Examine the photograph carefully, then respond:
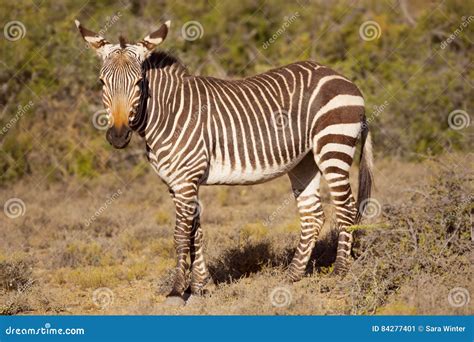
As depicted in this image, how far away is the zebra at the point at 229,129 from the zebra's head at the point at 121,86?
0.01 m

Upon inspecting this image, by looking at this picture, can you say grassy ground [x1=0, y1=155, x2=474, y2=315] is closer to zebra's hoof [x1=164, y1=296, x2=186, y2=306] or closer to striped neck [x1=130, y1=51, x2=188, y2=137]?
zebra's hoof [x1=164, y1=296, x2=186, y2=306]

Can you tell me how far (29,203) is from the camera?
492 inches

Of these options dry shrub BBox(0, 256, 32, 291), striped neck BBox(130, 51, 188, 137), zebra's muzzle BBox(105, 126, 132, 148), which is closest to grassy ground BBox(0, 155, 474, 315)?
dry shrub BBox(0, 256, 32, 291)

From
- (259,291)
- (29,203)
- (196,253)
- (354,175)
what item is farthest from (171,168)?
(354,175)

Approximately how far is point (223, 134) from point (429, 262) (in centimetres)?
274

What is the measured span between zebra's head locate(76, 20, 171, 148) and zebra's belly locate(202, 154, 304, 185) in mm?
1115

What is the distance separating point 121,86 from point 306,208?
9.67 ft

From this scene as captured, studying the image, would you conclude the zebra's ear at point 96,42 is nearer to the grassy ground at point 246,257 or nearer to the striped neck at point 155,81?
the striped neck at point 155,81

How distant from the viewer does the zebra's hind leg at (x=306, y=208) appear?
793 cm

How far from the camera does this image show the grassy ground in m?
6.70

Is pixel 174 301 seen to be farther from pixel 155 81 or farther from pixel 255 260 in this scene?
pixel 155 81

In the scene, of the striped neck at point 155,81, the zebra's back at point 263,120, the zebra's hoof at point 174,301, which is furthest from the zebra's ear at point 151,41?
the zebra's hoof at point 174,301

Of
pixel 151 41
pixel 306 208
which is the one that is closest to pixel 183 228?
pixel 306 208

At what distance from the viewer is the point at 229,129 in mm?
7473
